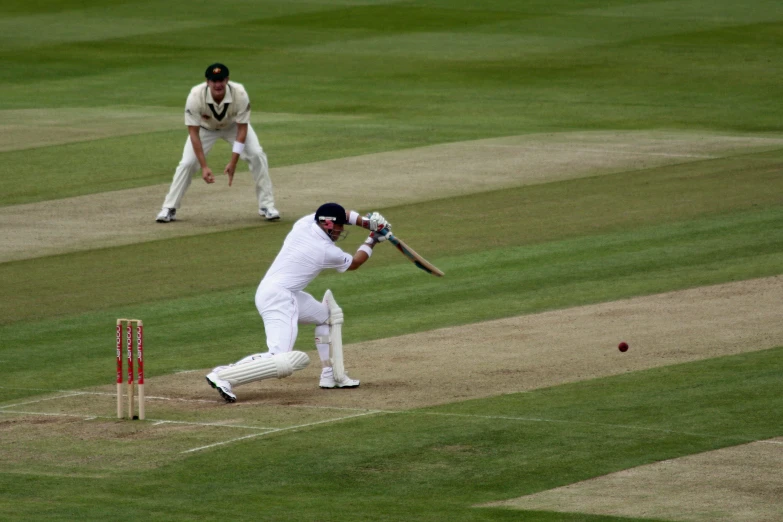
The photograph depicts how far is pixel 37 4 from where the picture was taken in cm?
5091

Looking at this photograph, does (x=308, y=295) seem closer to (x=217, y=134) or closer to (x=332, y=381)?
(x=332, y=381)

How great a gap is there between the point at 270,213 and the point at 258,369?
9257 millimetres

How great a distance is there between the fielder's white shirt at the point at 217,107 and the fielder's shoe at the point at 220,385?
28.9 ft

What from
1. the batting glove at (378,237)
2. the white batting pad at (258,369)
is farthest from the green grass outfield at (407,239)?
the batting glove at (378,237)

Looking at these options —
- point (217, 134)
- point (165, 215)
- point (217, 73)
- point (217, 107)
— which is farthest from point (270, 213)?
point (217, 73)

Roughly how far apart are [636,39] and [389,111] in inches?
453

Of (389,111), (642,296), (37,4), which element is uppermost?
(37,4)

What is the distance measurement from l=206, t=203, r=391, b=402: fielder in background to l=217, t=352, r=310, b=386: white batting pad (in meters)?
0.11

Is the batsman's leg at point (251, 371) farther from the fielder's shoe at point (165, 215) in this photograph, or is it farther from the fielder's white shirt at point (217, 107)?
the fielder's shoe at point (165, 215)

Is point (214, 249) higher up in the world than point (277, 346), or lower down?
higher up

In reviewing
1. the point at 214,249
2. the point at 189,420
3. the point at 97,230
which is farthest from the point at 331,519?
the point at 97,230

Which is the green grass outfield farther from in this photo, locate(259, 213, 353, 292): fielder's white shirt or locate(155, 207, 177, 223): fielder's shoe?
locate(259, 213, 353, 292): fielder's white shirt

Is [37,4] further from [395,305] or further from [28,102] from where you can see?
[395,305]

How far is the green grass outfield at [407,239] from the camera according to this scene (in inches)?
426
